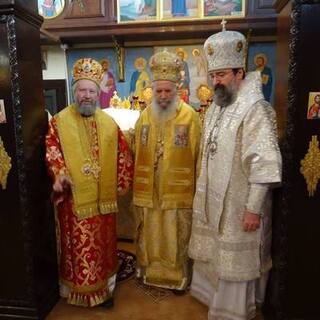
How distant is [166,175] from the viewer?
2617 millimetres

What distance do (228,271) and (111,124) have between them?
49.9 inches

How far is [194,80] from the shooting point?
16.4ft

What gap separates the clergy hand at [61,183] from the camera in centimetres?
230

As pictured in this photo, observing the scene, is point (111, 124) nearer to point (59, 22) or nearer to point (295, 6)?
point (295, 6)

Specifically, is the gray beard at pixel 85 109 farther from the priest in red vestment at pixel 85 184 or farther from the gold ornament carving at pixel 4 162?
the gold ornament carving at pixel 4 162

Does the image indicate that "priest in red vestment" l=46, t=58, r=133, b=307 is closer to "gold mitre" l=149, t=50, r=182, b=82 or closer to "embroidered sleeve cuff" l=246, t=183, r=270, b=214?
"gold mitre" l=149, t=50, r=182, b=82

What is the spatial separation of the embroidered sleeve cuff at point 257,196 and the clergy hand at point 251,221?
31mm

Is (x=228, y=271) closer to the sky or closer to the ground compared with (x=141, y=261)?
closer to the sky

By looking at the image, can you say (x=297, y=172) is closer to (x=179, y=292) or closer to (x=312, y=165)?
(x=312, y=165)

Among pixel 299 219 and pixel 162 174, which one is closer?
pixel 299 219

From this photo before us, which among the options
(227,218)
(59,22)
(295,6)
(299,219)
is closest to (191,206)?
(227,218)

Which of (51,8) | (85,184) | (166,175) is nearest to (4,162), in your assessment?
(85,184)

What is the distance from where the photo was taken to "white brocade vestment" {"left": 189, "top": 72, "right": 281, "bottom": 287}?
2006 mm

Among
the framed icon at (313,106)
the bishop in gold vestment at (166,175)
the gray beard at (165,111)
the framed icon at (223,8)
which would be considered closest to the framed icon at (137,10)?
the framed icon at (223,8)
